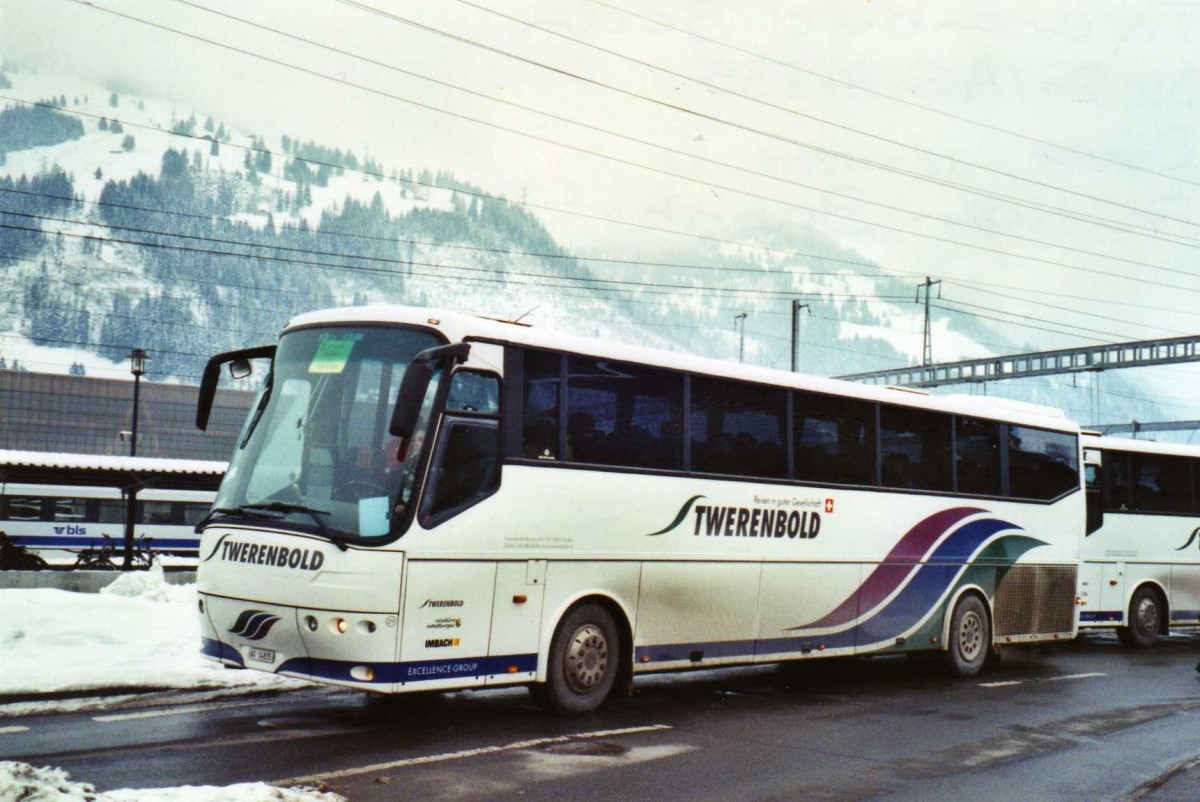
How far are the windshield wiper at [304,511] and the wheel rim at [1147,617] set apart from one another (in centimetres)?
1693

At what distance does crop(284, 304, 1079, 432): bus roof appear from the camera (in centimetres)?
1030

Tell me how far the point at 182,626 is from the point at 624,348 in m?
6.49

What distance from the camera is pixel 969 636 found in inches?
636

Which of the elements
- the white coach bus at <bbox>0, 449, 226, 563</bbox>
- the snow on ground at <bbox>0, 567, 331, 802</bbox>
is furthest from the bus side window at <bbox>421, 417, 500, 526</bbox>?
the white coach bus at <bbox>0, 449, 226, 563</bbox>

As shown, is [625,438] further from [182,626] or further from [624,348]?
[182,626]

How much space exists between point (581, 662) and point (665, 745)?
1.53 m

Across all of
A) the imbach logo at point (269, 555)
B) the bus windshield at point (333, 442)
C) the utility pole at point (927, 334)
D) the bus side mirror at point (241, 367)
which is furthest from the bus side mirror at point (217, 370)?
the utility pole at point (927, 334)

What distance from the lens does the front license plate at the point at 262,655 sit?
31.8 feet

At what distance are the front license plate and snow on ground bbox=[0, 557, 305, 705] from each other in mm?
1853

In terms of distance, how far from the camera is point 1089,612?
20922 mm

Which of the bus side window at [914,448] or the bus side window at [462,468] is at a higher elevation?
the bus side window at [914,448]

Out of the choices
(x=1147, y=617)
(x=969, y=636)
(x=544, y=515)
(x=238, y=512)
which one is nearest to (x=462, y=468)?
(x=544, y=515)

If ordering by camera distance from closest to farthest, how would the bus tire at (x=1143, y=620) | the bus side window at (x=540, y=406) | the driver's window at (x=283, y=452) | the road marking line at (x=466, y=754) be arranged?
the road marking line at (x=466, y=754) < the driver's window at (x=283, y=452) < the bus side window at (x=540, y=406) < the bus tire at (x=1143, y=620)

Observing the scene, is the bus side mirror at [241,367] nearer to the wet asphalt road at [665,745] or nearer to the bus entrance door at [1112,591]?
the wet asphalt road at [665,745]
